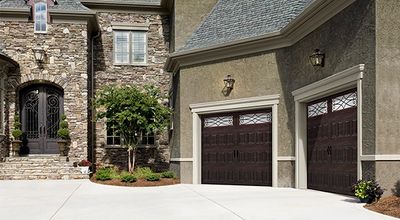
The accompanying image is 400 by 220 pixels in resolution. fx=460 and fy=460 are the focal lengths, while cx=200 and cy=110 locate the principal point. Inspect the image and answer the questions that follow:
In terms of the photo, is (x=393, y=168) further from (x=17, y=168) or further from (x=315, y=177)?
(x=17, y=168)

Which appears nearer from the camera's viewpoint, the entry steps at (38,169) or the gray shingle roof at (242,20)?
the gray shingle roof at (242,20)

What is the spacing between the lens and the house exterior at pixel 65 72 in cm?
1941

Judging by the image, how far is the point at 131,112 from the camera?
1791 cm

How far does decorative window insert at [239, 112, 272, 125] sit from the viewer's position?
1515 cm

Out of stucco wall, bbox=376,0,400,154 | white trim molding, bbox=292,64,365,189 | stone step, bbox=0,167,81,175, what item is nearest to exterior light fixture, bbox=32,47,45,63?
stone step, bbox=0,167,81,175

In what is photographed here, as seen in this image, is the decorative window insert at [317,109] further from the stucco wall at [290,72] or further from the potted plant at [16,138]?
the potted plant at [16,138]

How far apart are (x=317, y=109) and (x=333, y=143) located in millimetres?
1381

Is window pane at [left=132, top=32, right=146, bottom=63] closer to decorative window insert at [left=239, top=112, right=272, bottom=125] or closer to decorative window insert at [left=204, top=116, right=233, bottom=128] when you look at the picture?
decorative window insert at [left=204, top=116, right=233, bottom=128]

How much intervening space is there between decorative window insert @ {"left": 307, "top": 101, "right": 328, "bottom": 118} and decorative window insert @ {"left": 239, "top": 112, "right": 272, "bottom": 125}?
5.41ft

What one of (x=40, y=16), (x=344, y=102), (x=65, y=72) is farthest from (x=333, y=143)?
(x=40, y=16)

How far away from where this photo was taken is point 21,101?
1991 cm

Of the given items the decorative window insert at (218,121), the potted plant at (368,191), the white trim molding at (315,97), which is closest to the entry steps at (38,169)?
the decorative window insert at (218,121)

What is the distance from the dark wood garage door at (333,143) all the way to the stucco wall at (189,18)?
22.9ft

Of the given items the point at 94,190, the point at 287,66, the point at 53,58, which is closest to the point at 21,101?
the point at 53,58
